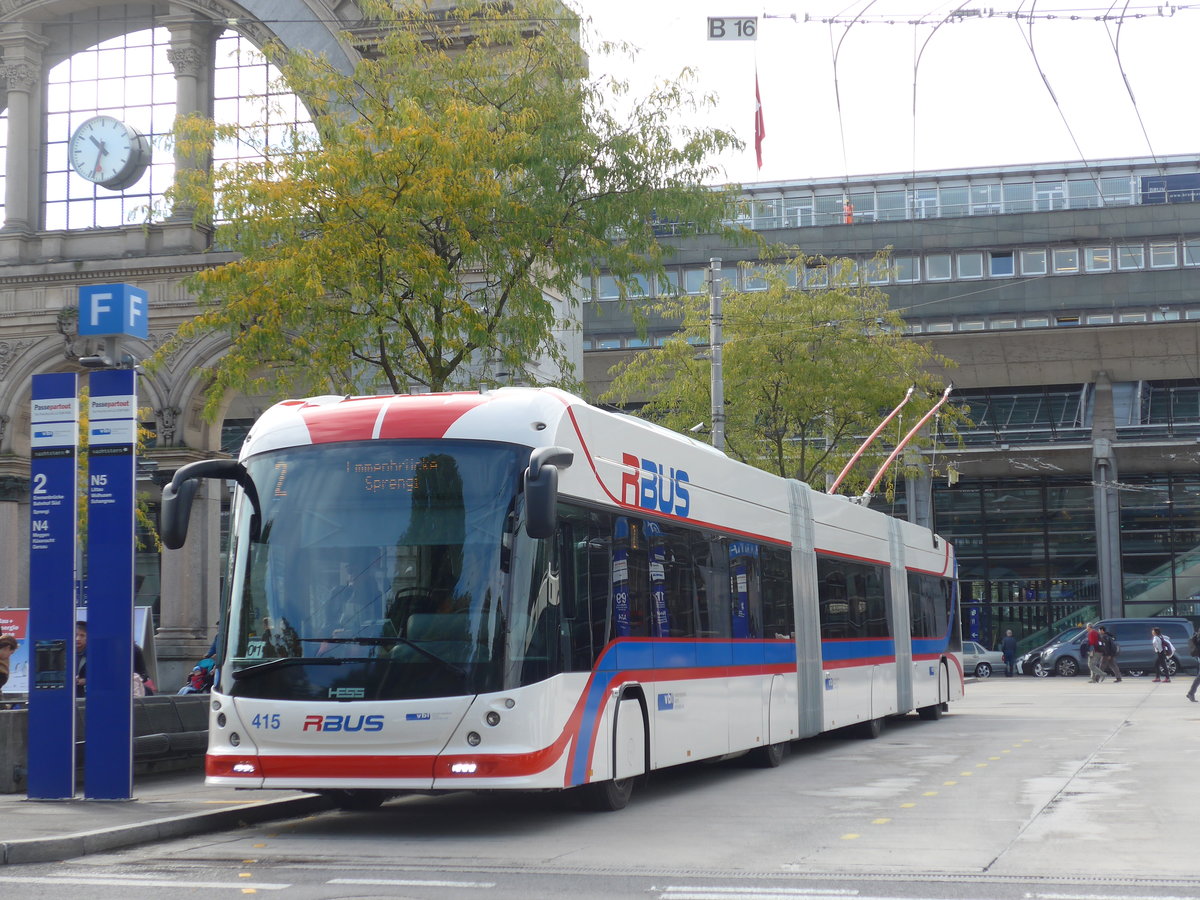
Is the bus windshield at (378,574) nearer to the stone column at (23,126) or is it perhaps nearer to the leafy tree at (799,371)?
the stone column at (23,126)

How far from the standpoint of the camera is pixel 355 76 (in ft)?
61.1

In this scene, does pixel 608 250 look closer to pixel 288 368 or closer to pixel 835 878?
pixel 288 368

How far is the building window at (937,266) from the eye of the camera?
2088 inches

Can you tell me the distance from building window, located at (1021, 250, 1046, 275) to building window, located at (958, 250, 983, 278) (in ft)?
4.50

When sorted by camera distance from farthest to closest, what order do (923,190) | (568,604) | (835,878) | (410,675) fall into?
(923,190) → (568,604) → (410,675) → (835,878)

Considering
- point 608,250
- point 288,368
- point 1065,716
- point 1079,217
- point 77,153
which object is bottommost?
point 1065,716

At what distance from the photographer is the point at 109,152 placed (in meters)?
29.3

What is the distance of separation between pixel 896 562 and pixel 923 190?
137ft

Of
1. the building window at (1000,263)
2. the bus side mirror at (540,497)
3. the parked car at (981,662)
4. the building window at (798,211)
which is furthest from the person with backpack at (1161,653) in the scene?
the bus side mirror at (540,497)

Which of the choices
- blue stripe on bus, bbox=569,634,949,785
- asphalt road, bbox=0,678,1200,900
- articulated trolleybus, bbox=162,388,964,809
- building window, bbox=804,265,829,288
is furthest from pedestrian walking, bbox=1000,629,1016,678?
articulated trolleybus, bbox=162,388,964,809

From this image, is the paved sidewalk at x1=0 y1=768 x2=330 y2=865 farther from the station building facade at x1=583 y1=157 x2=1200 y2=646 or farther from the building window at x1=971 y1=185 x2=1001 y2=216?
the building window at x1=971 y1=185 x2=1001 y2=216

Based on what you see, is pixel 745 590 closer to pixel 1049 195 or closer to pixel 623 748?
pixel 623 748

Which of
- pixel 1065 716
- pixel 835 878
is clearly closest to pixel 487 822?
pixel 835 878

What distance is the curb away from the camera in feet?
32.3
